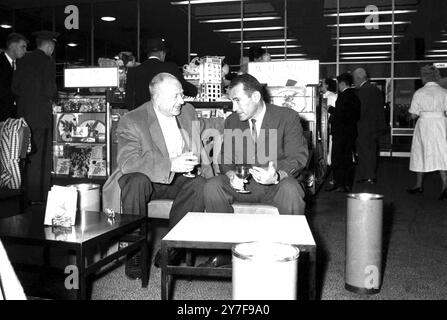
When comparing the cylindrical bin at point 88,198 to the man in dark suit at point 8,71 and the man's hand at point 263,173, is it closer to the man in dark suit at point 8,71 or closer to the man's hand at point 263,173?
the man's hand at point 263,173

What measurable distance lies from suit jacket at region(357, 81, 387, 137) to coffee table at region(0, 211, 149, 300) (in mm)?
4576

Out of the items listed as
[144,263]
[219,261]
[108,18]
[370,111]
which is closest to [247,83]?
[219,261]

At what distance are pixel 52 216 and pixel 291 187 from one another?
125 centimetres

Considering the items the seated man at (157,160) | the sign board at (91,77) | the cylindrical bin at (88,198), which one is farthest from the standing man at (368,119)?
the cylindrical bin at (88,198)

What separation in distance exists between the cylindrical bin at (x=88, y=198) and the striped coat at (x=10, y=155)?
1132 millimetres

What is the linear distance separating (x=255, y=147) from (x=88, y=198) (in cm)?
105

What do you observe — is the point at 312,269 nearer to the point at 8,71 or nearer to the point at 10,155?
the point at 10,155

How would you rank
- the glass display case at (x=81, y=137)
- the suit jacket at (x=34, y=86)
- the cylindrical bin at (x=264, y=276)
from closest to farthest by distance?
the cylindrical bin at (x=264, y=276) < the suit jacket at (x=34, y=86) < the glass display case at (x=81, y=137)

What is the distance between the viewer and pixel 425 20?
1102 cm

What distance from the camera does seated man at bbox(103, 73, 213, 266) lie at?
271cm

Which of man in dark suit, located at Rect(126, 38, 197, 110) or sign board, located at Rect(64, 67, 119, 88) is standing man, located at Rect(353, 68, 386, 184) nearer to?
man in dark suit, located at Rect(126, 38, 197, 110)

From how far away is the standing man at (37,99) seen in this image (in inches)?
189

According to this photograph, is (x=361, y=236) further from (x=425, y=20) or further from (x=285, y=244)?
(x=425, y=20)

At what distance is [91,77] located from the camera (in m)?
5.80
